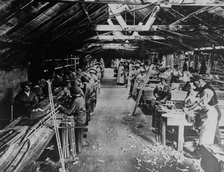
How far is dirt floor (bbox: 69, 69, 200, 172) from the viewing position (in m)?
5.45

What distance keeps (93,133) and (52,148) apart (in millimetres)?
1782

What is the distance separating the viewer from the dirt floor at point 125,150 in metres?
5.45

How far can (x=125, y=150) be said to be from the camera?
6.39m

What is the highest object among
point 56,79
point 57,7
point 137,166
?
point 57,7

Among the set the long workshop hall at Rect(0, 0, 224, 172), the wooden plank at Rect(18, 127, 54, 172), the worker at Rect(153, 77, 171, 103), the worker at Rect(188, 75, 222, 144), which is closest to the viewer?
the wooden plank at Rect(18, 127, 54, 172)

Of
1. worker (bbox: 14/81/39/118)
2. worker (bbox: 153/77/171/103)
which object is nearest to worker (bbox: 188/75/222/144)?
worker (bbox: 153/77/171/103)

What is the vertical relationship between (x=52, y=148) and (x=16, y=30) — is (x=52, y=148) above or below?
below

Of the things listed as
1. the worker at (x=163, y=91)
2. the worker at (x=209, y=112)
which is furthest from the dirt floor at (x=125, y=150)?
the worker at (x=163, y=91)

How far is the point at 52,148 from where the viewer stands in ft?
20.6

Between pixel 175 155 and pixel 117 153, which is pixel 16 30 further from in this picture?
pixel 175 155

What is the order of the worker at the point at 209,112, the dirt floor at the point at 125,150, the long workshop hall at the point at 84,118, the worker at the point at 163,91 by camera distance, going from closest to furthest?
the long workshop hall at the point at 84,118 < the dirt floor at the point at 125,150 < the worker at the point at 209,112 < the worker at the point at 163,91

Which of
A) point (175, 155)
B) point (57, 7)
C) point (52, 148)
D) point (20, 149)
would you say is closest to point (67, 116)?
point (52, 148)

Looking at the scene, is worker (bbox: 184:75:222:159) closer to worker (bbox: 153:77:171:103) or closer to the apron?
the apron

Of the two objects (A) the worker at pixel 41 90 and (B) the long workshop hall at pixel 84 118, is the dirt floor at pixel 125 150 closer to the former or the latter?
(B) the long workshop hall at pixel 84 118
